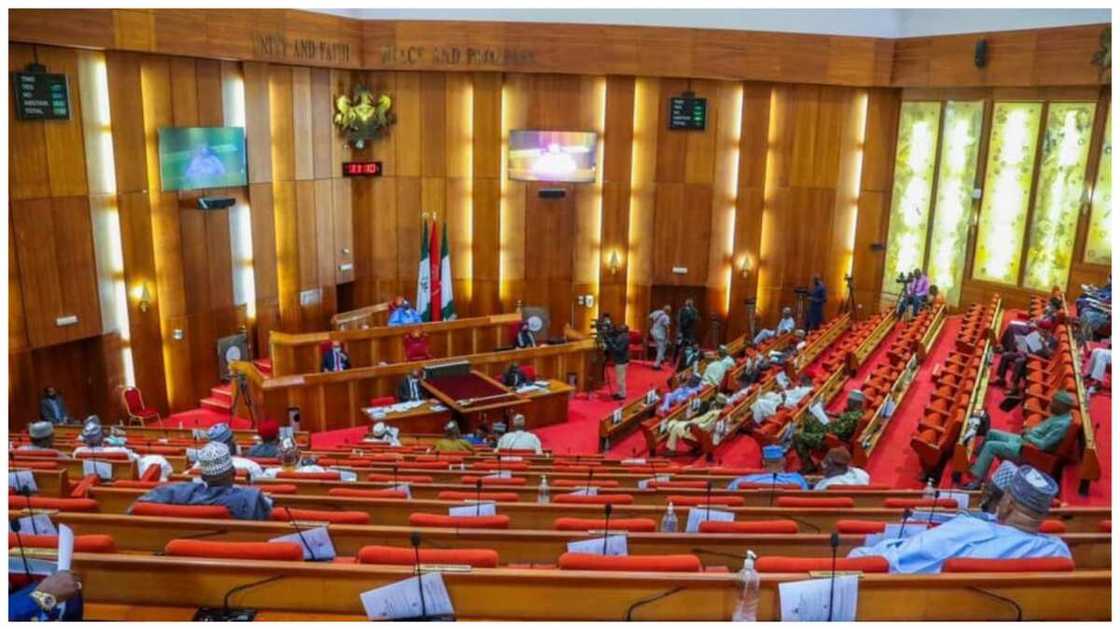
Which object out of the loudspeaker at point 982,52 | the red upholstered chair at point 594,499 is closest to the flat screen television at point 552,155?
the loudspeaker at point 982,52

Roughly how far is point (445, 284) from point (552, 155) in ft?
8.79

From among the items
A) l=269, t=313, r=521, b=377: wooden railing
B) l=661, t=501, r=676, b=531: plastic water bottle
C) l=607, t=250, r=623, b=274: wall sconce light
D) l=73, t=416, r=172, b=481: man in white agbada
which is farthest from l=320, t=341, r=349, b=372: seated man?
l=661, t=501, r=676, b=531: plastic water bottle

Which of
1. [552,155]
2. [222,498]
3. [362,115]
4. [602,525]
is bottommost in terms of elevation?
[602,525]

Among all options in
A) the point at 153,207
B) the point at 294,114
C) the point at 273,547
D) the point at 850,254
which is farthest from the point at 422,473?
the point at 850,254

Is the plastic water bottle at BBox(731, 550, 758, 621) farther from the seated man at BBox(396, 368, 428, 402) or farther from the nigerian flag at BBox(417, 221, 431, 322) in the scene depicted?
the nigerian flag at BBox(417, 221, 431, 322)

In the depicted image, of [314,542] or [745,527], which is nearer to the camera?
[314,542]

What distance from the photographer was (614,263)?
13633 mm

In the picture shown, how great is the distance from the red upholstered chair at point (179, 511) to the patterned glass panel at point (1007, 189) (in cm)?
1223

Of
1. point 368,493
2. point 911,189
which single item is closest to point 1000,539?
point 368,493

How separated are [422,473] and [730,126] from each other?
9.72 metres

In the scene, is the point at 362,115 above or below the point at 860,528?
above

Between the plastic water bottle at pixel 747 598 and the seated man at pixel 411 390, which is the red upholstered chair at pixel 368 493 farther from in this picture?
the seated man at pixel 411 390

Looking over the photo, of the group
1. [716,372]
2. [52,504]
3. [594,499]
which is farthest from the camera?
[716,372]

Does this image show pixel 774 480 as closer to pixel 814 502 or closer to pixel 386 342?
pixel 814 502
